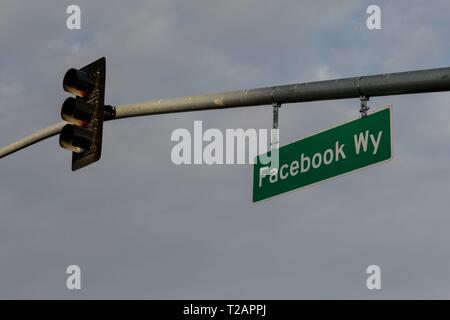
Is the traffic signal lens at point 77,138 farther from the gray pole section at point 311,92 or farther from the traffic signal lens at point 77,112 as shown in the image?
the gray pole section at point 311,92

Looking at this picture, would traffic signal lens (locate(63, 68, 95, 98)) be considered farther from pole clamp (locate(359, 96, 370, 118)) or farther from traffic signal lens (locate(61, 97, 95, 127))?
pole clamp (locate(359, 96, 370, 118))

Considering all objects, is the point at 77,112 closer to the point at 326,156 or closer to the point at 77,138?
the point at 77,138

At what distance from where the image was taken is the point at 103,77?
11.1 metres

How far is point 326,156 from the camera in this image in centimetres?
942

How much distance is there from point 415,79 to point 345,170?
1.20 meters

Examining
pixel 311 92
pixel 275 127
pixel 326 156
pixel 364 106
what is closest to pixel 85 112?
pixel 275 127

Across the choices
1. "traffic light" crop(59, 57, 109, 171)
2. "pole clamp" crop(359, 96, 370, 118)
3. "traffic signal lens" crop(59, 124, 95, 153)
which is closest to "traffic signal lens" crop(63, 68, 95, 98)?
"traffic light" crop(59, 57, 109, 171)

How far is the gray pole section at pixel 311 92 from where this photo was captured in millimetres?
8430

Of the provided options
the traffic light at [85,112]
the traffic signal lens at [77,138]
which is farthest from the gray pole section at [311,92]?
the traffic signal lens at [77,138]

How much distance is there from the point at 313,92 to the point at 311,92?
24 millimetres

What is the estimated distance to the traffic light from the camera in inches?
432

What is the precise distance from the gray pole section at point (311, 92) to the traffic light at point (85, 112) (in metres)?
0.44
